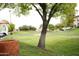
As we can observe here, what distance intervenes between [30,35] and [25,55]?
0.51ft

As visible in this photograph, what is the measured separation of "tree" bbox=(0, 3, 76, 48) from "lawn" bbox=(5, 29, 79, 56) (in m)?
0.04

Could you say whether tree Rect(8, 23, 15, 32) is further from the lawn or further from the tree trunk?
the tree trunk

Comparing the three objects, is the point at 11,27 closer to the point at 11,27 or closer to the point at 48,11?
the point at 11,27

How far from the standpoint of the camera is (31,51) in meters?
1.61

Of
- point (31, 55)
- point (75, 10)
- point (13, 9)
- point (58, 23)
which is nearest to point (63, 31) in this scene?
point (58, 23)

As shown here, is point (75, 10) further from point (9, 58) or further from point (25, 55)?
point (9, 58)

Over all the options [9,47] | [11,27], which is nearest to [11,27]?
[11,27]

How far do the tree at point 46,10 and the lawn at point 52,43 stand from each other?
0.04m

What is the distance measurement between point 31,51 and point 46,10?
331 mm

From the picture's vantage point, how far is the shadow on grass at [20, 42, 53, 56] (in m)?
1.61

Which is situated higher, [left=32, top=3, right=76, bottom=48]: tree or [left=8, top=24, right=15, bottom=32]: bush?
[left=32, top=3, right=76, bottom=48]: tree

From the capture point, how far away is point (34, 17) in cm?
162

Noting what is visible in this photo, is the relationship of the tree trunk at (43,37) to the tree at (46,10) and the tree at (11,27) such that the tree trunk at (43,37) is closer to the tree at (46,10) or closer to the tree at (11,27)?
the tree at (46,10)

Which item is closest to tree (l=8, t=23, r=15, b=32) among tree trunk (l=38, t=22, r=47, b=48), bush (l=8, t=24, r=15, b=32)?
bush (l=8, t=24, r=15, b=32)
